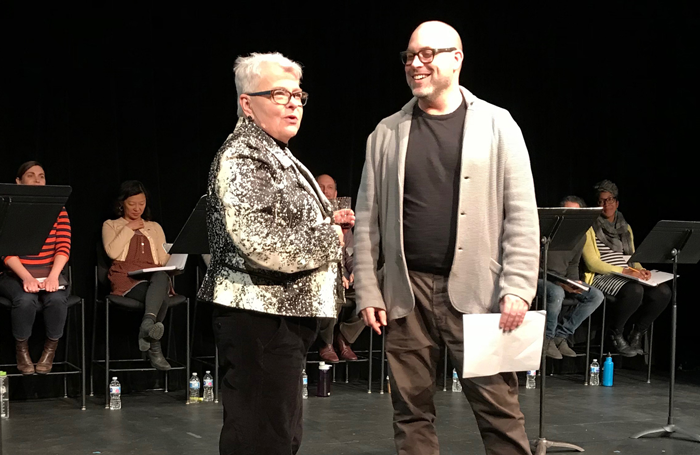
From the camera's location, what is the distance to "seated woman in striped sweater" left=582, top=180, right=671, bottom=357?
6.55m

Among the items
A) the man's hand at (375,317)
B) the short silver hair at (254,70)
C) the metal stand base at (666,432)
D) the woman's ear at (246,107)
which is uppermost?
the short silver hair at (254,70)

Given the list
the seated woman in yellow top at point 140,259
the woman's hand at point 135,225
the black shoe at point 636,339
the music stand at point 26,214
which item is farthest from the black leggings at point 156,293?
the black shoe at point 636,339

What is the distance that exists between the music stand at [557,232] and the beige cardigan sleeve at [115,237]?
264 cm

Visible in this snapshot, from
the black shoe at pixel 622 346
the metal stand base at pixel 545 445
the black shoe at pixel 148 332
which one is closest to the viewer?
the metal stand base at pixel 545 445

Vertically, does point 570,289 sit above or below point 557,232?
below

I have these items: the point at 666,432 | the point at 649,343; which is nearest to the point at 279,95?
the point at 666,432

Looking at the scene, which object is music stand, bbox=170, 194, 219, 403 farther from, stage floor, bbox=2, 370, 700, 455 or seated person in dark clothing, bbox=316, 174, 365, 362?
seated person in dark clothing, bbox=316, 174, 365, 362

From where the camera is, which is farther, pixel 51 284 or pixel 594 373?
pixel 594 373

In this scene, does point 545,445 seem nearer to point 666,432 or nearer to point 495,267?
point 666,432

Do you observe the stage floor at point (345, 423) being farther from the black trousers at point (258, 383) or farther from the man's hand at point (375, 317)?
the black trousers at point (258, 383)

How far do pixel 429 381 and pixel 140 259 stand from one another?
326 centimetres

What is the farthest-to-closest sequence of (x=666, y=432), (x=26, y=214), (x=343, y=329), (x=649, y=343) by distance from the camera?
(x=649, y=343) → (x=343, y=329) → (x=666, y=432) → (x=26, y=214)

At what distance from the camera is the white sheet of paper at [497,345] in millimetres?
2566

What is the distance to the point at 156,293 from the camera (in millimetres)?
5375
